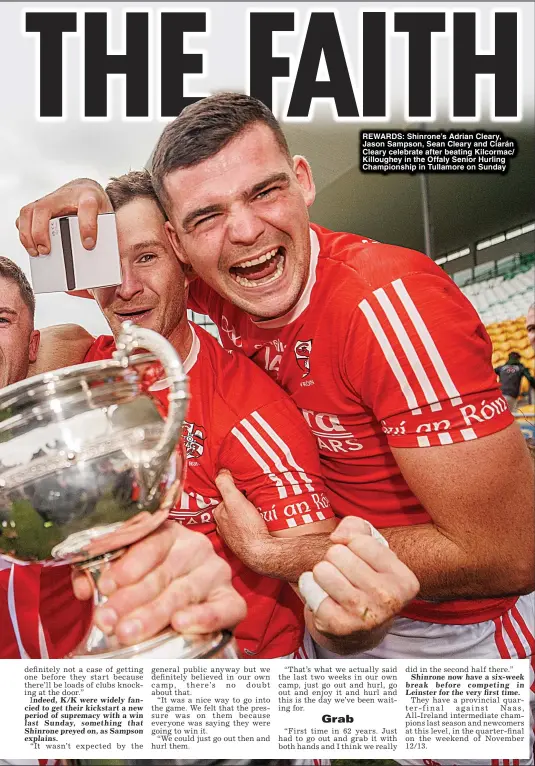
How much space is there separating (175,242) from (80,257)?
Result: 16cm

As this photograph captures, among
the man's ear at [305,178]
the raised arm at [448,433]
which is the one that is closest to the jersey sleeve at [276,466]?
the raised arm at [448,433]

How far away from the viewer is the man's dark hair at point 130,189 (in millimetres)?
1083

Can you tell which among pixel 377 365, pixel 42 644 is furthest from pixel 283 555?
pixel 42 644

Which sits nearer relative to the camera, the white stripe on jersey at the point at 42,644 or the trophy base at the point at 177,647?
the trophy base at the point at 177,647

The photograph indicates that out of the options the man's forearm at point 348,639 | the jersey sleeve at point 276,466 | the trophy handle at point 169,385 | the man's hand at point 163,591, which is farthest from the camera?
the jersey sleeve at point 276,466

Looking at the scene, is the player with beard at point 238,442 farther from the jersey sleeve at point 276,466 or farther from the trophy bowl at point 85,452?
the trophy bowl at point 85,452

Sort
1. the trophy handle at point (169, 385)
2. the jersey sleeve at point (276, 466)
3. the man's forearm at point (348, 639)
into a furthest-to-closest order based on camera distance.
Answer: the jersey sleeve at point (276, 466) → the man's forearm at point (348, 639) → the trophy handle at point (169, 385)

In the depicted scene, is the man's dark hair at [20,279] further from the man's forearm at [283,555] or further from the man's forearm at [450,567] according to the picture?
the man's forearm at [450,567]

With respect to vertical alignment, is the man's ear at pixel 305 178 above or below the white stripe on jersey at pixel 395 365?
above

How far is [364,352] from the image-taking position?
39.0 inches

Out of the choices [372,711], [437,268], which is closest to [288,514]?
[372,711]

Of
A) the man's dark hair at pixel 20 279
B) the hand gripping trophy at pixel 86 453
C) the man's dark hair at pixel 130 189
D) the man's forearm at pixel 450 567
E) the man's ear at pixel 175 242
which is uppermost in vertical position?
the man's dark hair at pixel 130 189

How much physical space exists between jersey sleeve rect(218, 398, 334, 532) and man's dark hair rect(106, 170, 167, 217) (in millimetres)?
432

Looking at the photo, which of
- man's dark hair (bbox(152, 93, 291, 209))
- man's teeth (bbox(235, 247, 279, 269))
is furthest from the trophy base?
man's dark hair (bbox(152, 93, 291, 209))
